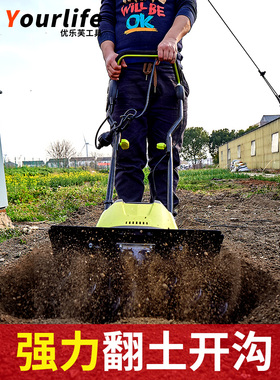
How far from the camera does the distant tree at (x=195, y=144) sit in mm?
56781

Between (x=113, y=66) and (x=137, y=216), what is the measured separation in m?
1.09

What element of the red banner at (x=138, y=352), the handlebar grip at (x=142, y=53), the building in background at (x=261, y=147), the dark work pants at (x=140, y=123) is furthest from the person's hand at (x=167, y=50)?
the building in background at (x=261, y=147)

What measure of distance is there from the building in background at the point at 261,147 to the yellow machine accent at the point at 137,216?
18112 millimetres

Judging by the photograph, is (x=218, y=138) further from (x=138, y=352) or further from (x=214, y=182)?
(x=138, y=352)

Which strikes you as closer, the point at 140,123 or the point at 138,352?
the point at 138,352

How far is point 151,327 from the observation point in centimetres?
137

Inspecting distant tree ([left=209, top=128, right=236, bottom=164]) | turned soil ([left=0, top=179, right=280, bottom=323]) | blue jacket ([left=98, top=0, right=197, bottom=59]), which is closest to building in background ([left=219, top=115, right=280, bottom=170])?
blue jacket ([left=98, top=0, right=197, bottom=59])

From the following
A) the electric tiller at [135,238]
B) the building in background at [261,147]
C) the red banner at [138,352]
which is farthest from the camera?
the building in background at [261,147]

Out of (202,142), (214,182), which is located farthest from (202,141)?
(214,182)

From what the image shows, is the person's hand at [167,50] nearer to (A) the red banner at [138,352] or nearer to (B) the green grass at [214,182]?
(A) the red banner at [138,352]

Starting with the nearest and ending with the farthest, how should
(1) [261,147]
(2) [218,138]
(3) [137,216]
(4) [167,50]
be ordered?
(3) [137,216] < (4) [167,50] < (1) [261,147] < (2) [218,138]

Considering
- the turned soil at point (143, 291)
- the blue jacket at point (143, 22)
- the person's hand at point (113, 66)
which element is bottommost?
the turned soil at point (143, 291)

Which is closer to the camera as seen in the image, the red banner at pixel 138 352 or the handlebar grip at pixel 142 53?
the red banner at pixel 138 352

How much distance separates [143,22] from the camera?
8.20 ft
